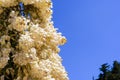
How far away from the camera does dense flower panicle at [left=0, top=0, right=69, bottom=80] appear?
1380cm

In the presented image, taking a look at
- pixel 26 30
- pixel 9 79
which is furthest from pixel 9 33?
pixel 9 79

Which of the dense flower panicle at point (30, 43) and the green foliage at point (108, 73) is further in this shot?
the green foliage at point (108, 73)

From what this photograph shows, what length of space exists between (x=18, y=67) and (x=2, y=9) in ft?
7.09

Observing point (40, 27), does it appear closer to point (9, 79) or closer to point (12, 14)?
point (12, 14)

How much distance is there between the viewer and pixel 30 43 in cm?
1387

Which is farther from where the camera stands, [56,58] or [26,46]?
[56,58]

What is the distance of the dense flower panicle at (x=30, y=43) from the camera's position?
13797 mm

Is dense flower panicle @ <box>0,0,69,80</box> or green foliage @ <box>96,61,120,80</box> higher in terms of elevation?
green foliage @ <box>96,61,120,80</box>

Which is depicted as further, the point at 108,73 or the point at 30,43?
the point at 108,73

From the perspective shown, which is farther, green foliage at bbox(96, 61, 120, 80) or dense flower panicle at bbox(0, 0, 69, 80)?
green foliage at bbox(96, 61, 120, 80)

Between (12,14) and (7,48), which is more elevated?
(12,14)

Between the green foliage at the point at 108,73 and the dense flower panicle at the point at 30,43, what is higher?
the green foliage at the point at 108,73

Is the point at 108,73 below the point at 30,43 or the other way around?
the other way around

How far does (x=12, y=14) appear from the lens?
1442 cm
